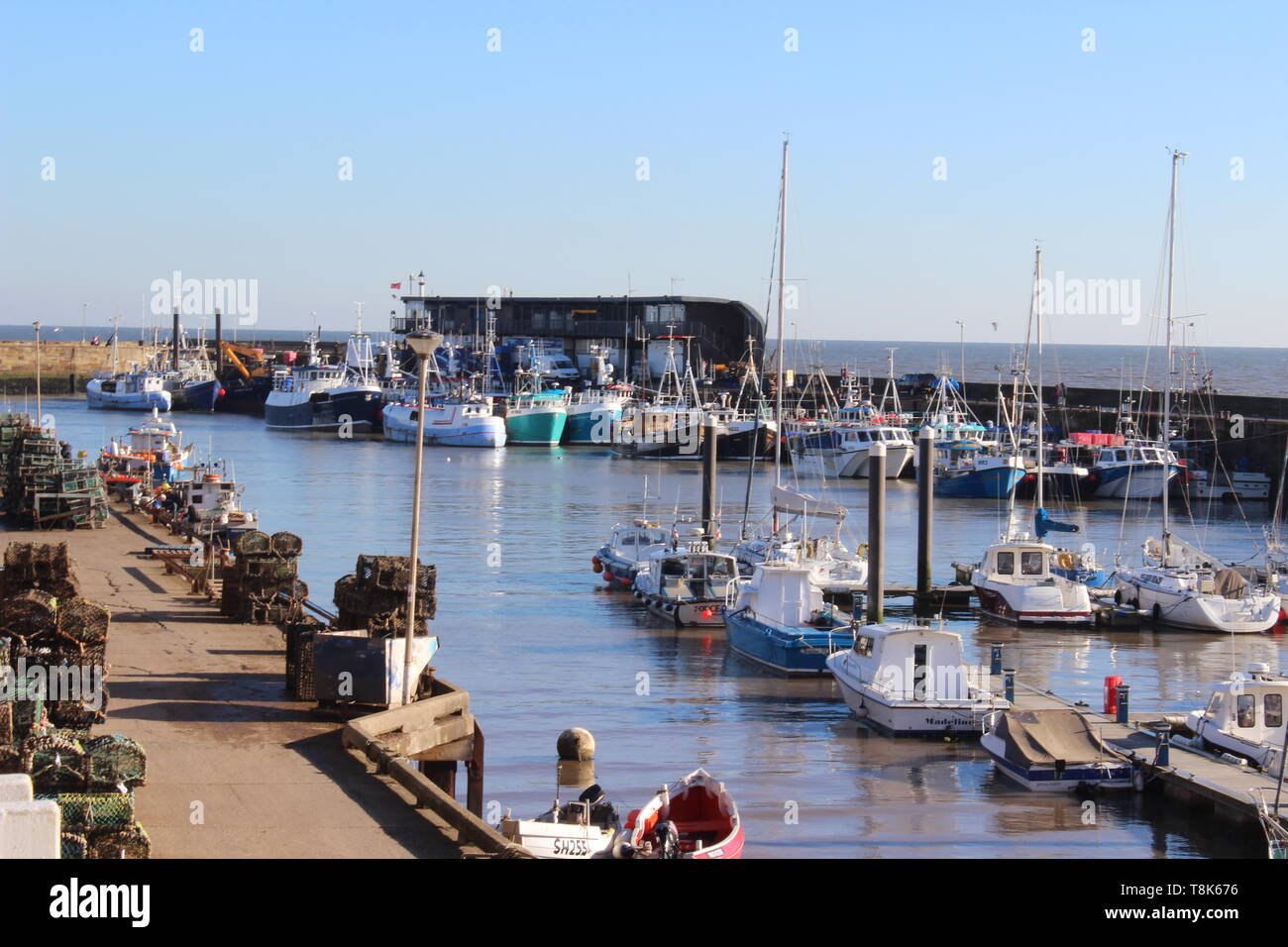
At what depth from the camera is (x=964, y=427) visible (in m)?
79.1

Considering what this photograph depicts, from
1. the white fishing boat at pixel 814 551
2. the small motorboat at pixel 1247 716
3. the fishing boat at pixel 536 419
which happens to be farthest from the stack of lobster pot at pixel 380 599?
the fishing boat at pixel 536 419

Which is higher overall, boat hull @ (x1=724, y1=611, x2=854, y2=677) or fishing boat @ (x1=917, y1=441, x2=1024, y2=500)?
fishing boat @ (x1=917, y1=441, x2=1024, y2=500)

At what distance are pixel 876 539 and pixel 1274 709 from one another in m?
12.0

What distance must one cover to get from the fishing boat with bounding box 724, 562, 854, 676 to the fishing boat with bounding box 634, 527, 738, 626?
250 cm

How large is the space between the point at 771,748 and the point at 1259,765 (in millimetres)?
6721

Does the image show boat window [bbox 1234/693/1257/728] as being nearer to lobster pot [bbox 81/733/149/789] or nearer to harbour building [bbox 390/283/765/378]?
lobster pot [bbox 81/733/149/789]

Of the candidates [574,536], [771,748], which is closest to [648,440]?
[574,536]

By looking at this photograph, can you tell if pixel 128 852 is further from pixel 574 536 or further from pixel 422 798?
pixel 574 536

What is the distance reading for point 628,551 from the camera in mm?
40562

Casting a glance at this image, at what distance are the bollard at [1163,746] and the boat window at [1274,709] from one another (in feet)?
4.41

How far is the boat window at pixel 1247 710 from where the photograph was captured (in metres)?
20.3

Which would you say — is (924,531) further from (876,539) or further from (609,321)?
(609,321)

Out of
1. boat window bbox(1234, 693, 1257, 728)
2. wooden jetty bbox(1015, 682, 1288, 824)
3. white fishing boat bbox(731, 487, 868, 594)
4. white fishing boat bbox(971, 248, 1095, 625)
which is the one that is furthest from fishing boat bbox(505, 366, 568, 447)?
boat window bbox(1234, 693, 1257, 728)

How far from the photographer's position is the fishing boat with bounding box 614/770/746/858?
14.6m
